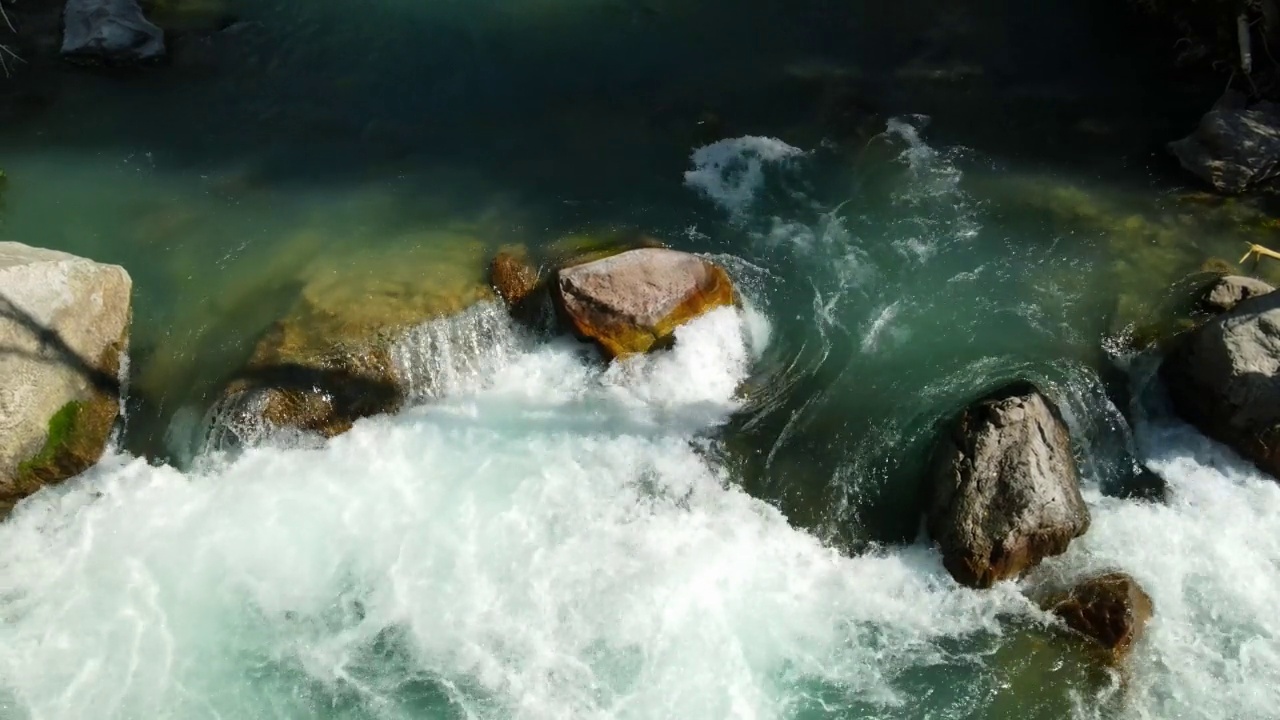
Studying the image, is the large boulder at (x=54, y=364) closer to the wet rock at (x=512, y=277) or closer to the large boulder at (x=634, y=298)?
the wet rock at (x=512, y=277)

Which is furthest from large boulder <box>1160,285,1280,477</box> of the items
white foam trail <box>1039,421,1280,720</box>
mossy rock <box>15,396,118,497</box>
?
mossy rock <box>15,396,118,497</box>

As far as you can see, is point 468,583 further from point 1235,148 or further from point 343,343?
point 1235,148

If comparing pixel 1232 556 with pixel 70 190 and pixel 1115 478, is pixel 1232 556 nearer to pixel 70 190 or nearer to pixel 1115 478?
pixel 1115 478

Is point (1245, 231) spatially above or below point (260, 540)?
above

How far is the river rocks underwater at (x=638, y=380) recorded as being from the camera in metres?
7.31

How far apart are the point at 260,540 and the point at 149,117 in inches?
256

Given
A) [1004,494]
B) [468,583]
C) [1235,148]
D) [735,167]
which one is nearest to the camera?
[1004,494]

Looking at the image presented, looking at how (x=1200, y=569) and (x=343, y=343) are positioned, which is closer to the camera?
(x=1200, y=569)

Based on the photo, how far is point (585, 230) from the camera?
10.1 metres

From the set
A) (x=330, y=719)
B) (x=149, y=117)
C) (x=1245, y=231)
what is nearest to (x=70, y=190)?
(x=149, y=117)

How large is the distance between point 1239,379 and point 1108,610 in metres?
2.59

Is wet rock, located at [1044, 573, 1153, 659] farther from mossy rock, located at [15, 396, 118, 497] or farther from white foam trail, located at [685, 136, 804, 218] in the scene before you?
mossy rock, located at [15, 396, 118, 497]

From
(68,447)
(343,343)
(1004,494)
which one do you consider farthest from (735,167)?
(68,447)

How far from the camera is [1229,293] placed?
912 centimetres
